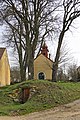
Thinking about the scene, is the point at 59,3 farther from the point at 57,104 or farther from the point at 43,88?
the point at 57,104

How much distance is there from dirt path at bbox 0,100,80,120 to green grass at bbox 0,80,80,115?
0.89 meters

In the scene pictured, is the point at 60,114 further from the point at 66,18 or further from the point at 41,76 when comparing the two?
the point at 41,76

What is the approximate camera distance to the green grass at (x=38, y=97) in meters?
16.1

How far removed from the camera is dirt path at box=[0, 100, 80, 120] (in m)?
12.8

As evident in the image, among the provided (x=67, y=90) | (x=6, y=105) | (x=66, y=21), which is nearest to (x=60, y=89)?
(x=67, y=90)

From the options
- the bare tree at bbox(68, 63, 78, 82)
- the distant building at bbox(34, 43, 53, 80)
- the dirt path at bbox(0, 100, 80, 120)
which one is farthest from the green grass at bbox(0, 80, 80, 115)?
the distant building at bbox(34, 43, 53, 80)

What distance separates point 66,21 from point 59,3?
99.3 inches

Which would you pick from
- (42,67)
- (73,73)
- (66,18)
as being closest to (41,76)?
(42,67)

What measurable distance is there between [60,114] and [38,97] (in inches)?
180

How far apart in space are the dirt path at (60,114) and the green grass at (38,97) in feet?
2.93

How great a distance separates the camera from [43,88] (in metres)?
19.6

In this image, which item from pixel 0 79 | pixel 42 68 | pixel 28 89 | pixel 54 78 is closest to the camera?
pixel 28 89

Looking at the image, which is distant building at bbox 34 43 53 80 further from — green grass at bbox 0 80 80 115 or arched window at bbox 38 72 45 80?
green grass at bbox 0 80 80 115

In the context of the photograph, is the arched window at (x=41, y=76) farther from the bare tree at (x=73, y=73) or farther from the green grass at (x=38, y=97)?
the green grass at (x=38, y=97)
